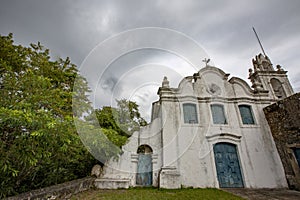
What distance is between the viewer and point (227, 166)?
9.41 metres

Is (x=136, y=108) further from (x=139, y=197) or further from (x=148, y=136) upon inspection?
(x=139, y=197)

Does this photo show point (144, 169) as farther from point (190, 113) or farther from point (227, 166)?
point (227, 166)

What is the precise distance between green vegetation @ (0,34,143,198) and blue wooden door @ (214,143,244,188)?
5979 millimetres

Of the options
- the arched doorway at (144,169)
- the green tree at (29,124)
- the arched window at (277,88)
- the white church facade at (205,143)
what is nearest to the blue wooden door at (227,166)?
the white church facade at (205,143)

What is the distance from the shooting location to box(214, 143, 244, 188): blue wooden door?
9.04 meters

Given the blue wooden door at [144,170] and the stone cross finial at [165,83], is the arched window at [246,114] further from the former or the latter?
the blue wooden door at [144,170]

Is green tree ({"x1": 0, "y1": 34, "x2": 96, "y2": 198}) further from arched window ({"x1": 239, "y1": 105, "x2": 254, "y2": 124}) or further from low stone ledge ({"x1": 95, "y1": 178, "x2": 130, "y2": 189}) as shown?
arched window ({"x1": 239, "y1": 105, "x2": 254, "y2": 124})

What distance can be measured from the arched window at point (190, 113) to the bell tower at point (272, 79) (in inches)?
Result: 219

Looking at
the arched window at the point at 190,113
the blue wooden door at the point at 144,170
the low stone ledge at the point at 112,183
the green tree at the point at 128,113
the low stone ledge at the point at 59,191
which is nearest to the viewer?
the low stone ledge at the point at 59,191

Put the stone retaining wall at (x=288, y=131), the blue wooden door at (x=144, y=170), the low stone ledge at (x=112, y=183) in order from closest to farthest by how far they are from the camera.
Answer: the low stone ledge at (x=112, y=183)
the stone retaining wall at (x=288, y=131)
the blue wooden door at (x=144, y=170)

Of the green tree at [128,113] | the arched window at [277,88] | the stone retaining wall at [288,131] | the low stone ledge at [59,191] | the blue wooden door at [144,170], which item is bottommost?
the low stone ledge at [59,191]

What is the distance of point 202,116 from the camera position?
10492mm

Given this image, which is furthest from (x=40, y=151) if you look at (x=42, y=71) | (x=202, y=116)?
(x=202, y=116)

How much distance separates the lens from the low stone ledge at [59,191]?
505 centimetres
